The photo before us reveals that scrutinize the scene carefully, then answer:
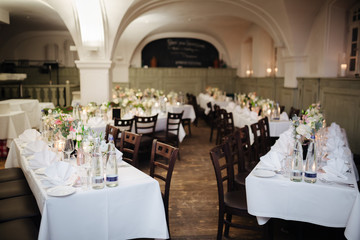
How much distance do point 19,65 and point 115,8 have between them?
8077 millimetres

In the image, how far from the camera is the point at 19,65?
45.1 ft

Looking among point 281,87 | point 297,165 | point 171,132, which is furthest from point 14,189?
point 281,87

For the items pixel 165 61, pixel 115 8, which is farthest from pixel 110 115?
pixel 165 61

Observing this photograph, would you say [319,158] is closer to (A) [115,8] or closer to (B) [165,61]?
(A) [115,8]

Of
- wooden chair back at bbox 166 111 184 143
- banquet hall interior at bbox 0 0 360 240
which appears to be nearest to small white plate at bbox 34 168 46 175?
banquet hall interior at bbox 0 0 360 240

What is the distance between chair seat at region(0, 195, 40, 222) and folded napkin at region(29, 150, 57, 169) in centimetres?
35

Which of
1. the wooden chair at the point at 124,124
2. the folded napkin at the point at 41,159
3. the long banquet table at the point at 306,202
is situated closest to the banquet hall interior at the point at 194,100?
the long banquet table at the point at 306,202

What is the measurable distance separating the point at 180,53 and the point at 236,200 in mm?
12663

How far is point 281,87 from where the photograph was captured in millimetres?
10633

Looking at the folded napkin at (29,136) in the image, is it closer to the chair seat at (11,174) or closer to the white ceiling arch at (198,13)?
the chair seat at (11,174)

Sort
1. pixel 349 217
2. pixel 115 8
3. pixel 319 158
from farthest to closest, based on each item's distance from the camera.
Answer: pixel 115 8 → pixel 319 158 → pixel 349 217

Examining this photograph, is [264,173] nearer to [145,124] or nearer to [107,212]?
[107,212]

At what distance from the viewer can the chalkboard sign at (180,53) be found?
1496 cm

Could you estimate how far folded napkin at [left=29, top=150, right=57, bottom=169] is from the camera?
300 centimetres
